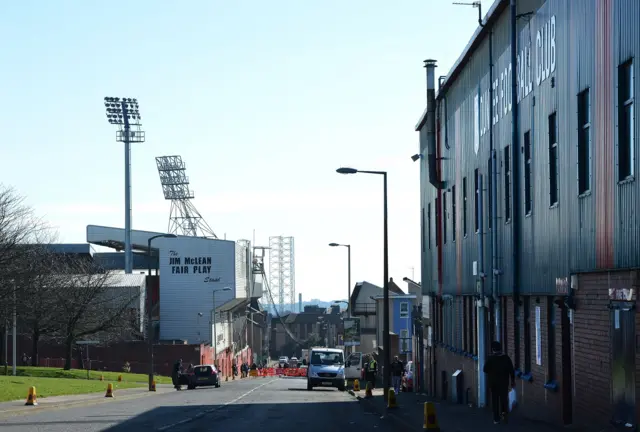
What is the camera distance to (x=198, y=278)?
11606cm

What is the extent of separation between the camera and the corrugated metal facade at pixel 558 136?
Result: 1814cm

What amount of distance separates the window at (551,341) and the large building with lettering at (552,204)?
4 cm

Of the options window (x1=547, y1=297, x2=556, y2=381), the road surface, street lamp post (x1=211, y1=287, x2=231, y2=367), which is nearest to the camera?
window (x1=547, y1=297, x2=556, y2=381)

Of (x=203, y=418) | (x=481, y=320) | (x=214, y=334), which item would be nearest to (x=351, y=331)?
(x=214, y=334)

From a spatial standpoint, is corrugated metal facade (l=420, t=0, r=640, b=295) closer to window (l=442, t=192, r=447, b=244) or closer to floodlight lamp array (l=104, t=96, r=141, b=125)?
window (l=442, t=192, r=447, b=244)

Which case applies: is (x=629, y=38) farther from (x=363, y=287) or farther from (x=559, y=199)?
(x=363, y=287)

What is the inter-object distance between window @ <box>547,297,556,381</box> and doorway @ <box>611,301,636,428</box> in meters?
5.24

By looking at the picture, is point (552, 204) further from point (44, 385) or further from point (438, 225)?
point (44, 385)

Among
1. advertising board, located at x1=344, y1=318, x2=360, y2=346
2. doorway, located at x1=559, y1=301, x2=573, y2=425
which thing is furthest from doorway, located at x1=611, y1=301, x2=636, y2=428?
advertising board, located at x1=344, y1=318, x2=360, y2=346

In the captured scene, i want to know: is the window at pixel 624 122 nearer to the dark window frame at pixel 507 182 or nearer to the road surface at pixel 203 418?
the road surface at pixel 203 418

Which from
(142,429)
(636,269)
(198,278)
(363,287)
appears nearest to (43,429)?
(142,429)

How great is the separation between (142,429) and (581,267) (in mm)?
10311

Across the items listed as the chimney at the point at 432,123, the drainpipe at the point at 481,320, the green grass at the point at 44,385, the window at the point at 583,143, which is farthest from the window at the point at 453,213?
the window at the point at 583,143

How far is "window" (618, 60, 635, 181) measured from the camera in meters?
17.6
